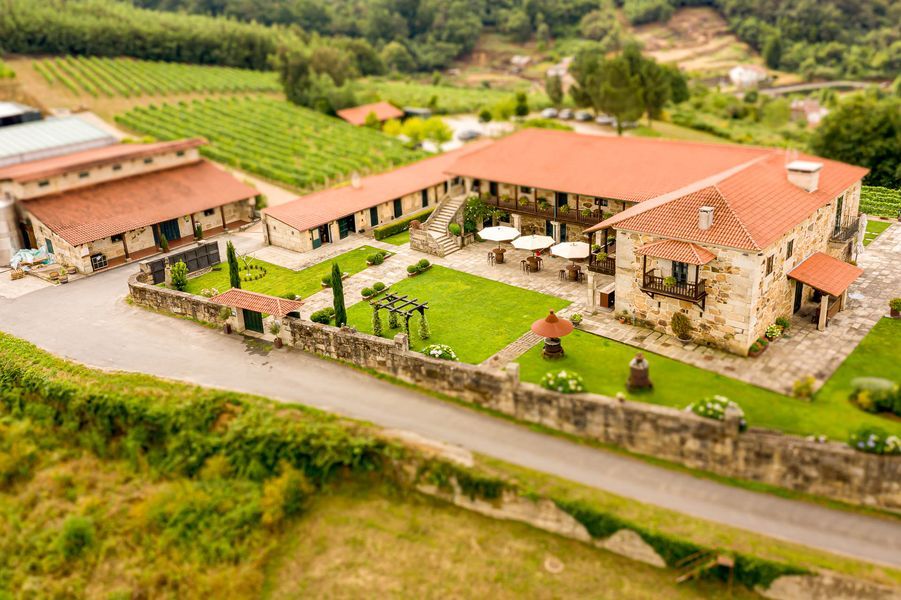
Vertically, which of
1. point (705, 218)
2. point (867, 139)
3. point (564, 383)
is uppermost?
point (705, 218)

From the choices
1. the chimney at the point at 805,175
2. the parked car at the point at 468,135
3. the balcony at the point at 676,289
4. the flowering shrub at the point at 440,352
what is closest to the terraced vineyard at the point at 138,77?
the parked car at the point at 468,135

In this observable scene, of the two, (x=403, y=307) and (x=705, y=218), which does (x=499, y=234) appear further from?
(x=705, y=218)

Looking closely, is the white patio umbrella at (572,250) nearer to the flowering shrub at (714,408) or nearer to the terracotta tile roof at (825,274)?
the terracotta tile roof at (825,274)

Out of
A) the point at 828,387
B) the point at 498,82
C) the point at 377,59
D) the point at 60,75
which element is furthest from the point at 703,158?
the point at 498,82

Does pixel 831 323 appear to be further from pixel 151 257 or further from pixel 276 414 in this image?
pixel 151 257

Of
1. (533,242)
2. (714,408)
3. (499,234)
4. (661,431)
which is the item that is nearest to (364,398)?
(661,431)

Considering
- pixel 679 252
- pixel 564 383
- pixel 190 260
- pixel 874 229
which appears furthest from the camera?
pixel 874 229

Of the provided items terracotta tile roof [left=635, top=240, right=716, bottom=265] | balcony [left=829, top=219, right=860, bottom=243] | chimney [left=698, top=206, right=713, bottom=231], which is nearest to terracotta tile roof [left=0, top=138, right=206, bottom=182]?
terracotta tile roof [left=635, top=240, right=716, bottom=265]

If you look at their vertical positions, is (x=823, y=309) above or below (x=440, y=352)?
below
